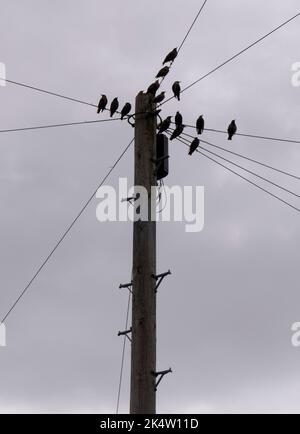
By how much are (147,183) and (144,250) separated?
726 millimetres

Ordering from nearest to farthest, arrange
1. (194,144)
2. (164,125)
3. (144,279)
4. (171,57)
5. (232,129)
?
(144,279), (164,125), (194,144), (171,57), (232,129)

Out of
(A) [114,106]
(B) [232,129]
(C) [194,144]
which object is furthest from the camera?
(B) [232,129]

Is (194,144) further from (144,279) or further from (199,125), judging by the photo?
(144,279)

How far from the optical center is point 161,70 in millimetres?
13758

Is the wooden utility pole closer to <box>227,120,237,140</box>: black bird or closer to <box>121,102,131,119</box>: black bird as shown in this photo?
<box>121,102,131,119</box>: black bird

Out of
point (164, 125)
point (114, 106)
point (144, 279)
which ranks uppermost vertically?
point (114, 106)

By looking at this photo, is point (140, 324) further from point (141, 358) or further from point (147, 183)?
point (147, 183)

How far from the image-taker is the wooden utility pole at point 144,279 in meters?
10.6

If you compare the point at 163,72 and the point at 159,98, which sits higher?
the point at 163,72

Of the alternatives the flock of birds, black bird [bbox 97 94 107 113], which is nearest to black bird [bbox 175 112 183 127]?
the flock of birds

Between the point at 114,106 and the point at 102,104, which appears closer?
the point at 114,106

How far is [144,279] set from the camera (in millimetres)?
11023

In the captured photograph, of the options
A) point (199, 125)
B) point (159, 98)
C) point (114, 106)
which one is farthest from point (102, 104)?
point (159, 98)

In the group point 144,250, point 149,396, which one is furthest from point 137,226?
point 149,396
